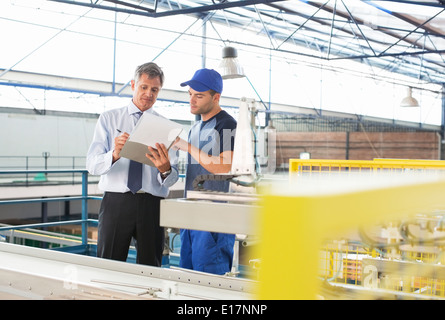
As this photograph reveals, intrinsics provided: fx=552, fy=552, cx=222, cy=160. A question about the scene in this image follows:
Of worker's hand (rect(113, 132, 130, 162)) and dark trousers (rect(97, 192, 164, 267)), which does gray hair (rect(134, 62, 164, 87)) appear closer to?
worker's hand (rect(113, 132, 130, 162))

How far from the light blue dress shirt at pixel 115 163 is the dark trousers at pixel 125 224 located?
1.7 inches

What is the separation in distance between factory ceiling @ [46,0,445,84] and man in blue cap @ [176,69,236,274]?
598cm

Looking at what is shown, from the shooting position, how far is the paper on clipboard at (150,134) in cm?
202

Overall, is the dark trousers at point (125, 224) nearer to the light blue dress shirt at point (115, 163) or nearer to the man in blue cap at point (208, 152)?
the light blue dress shirt at point (115, 163)

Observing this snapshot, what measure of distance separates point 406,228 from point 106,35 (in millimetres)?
12342

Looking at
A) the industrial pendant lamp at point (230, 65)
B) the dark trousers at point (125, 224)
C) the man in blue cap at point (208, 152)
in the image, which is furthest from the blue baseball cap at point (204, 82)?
the industrial pendant lamp at point (230, 65)

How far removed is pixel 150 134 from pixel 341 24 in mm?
12166

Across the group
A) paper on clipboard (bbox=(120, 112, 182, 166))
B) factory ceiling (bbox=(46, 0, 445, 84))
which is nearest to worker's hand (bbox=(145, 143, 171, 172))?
paper on clipboard (bbox=(120, 112, 182, 166))

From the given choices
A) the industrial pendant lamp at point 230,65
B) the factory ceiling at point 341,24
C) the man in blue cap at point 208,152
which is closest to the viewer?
the man in blue cap at point 208,152

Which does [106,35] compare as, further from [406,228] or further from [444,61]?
[406,228]

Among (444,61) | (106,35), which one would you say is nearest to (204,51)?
(106,35)

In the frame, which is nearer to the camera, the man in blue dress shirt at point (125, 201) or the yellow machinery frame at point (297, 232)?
the yellow machinery frame at point (297, 232)

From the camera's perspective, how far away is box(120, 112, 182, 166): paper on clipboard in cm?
202

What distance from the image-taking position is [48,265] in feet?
5.75
